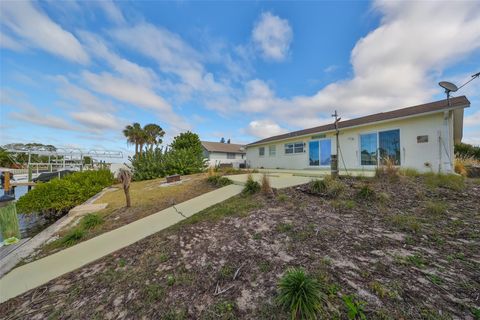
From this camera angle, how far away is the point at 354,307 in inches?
66.3

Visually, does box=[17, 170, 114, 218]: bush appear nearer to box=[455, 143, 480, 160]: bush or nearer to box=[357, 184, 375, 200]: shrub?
box=[357, 184, 375, 200]: shrub

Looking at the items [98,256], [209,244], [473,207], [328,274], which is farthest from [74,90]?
[473,207]

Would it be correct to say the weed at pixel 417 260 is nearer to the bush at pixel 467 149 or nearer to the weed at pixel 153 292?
the weed at pixel 153 292

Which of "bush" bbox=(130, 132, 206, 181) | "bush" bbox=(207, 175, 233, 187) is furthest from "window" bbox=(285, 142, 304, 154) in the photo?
"bush" bbox=(207, 175, 233, 187)

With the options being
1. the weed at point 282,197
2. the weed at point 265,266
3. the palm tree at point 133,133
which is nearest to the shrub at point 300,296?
the weed at point 265,266

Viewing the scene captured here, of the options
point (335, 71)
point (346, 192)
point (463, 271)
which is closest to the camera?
point (463, 271)

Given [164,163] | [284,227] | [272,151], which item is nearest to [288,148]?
[272,151]

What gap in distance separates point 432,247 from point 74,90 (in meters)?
24.5

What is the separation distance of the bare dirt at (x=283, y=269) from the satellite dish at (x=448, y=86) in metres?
6.09

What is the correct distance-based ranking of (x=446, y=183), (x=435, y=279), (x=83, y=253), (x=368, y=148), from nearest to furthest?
1. (x=435, y=279)
2. (x=83, y=253)
3. (x=446, y=183)
4. (x=368, y=148)

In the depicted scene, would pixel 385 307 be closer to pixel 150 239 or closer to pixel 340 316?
pixel 340 316

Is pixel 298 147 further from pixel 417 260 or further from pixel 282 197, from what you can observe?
pixel 417 260

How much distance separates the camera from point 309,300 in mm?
1722

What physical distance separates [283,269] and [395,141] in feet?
33.2
